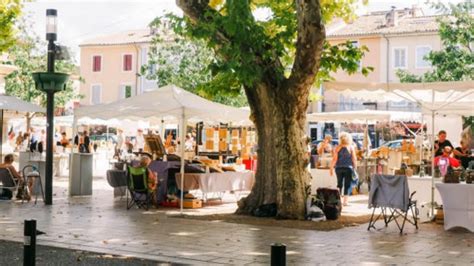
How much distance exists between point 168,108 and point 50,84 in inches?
117

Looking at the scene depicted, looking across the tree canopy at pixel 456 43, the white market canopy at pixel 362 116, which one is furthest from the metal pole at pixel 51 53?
the tree canopy at pixel 456 43

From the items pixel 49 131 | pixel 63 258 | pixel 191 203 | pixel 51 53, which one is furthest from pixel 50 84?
pixel 63 258

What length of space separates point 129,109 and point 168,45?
26183 mm

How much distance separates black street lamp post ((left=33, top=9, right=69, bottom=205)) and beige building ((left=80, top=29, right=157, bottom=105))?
146 feet

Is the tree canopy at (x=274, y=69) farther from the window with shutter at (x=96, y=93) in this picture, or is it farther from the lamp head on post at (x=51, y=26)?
the window with shutter at (x=96, y=93)

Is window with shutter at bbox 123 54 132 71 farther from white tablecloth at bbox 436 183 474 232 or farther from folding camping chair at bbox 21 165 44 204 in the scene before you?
white tablecloth at bbox 436 183 474 232

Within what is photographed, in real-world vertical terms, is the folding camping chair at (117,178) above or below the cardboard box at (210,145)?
below

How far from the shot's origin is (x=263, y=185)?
1288cm

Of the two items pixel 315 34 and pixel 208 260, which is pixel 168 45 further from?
pixel 208 260

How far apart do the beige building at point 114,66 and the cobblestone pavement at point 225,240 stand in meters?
48.4

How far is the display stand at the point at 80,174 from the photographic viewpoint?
16234mm

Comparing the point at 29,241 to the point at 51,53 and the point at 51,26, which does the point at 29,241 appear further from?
the point at 51,26

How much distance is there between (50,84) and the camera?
1446 centimetres

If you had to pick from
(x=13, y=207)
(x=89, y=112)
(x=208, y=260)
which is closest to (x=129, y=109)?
(x=89, y=112)
